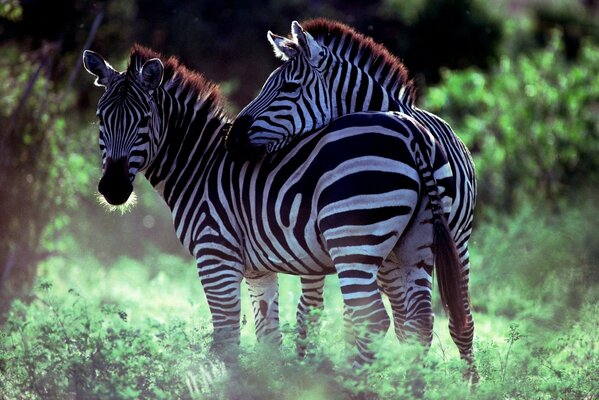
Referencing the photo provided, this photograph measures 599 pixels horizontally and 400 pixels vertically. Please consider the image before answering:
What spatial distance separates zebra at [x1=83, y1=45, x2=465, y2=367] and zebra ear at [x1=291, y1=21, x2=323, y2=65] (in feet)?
2.27

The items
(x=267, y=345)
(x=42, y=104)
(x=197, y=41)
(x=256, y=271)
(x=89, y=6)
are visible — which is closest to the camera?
(x=267, y=345)

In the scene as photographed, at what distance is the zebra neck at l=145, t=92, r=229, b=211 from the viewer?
6.92 meters

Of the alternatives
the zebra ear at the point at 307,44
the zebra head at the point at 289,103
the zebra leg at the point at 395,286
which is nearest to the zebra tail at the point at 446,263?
the zebra leg at the point at 395,286

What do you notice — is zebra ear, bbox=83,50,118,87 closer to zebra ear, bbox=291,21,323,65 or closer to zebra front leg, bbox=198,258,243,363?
zebra ear, bbox=291,21,323,65

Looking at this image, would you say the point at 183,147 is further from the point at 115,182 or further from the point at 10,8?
the point at 10,8

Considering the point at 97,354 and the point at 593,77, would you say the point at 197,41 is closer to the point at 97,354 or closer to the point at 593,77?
the point at 593,77

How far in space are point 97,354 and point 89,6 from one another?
8.80 metres

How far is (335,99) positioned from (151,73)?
1.30 m

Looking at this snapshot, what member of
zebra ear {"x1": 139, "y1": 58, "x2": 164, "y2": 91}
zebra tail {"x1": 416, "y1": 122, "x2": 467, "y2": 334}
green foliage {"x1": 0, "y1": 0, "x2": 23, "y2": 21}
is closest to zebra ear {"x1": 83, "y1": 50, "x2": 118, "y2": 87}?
zebra ear {"x1": 139, "y1": 58, "x2": 164, "y2": 91}

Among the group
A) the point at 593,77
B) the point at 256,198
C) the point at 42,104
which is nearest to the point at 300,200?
the point at 256,198

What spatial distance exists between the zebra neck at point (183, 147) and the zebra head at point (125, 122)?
6.7 inches

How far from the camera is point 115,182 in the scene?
6.43 m

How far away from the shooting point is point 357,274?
5.83 meters

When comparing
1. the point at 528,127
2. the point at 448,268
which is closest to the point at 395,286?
the point at 448,268
